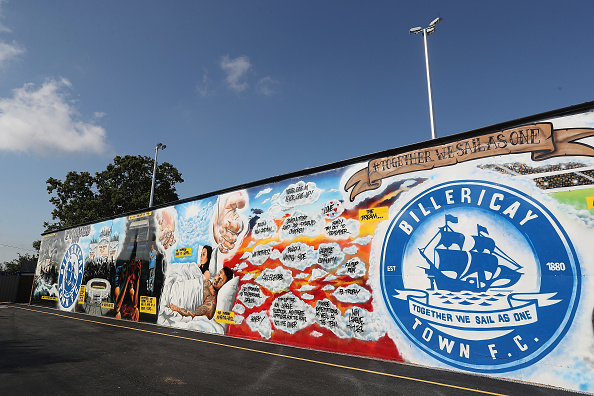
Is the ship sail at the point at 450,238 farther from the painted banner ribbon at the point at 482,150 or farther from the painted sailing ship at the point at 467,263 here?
the painted banner ribbon at the point at 482,150

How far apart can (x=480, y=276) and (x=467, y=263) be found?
1.25 ft

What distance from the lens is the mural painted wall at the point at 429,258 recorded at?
6879mm

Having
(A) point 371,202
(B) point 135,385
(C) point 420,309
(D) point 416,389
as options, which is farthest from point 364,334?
(B) point 135,385

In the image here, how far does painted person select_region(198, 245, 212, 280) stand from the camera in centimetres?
1390

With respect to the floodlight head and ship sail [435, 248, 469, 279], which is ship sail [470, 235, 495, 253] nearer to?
ship sail [435, 248, 469, 279]

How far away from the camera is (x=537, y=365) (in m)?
6.83

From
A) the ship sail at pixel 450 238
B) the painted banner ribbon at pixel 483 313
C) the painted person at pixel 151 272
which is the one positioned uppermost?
the ship sail at pixel 450 238

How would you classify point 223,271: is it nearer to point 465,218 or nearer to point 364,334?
point 364,334

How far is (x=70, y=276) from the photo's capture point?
22984 millimetres

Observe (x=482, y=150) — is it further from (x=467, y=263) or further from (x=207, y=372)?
(x=207, y=372)

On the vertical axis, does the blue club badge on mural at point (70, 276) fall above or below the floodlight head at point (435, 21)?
below

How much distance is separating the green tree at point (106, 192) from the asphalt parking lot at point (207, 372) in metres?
28.0

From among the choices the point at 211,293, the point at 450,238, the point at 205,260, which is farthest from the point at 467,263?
the point at 205,260

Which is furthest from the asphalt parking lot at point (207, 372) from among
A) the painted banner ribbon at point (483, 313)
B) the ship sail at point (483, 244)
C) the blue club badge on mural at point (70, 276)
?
the blue club badge on mural at point (70, 276)
